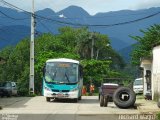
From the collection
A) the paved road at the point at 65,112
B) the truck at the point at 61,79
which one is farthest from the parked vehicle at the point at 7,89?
the paved road at the point at 65,112

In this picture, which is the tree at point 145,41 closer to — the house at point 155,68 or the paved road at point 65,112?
the house at point 155,68

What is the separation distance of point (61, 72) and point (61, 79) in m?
0.51

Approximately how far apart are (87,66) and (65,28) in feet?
158

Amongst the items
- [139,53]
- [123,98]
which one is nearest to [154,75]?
[123,98]

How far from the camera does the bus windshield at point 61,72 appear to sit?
3694 cm

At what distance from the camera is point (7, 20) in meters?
194

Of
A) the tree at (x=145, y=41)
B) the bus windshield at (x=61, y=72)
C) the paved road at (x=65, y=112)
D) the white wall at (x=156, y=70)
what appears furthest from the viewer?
the tree at (x=145, y=41)

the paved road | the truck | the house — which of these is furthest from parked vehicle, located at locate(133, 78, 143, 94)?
the paved road

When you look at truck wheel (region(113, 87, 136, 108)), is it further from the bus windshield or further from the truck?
the bus windshield

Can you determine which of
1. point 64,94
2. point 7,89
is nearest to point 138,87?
point 7,89

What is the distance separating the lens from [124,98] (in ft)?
102

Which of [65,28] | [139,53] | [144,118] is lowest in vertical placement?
[144,118]

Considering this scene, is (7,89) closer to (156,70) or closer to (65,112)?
(156,70)

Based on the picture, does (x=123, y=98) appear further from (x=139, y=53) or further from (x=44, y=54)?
(x=44, y=54)
